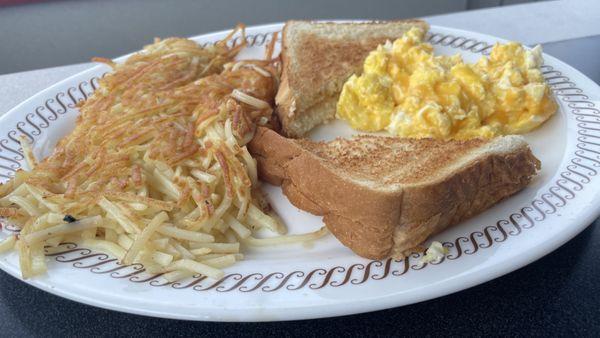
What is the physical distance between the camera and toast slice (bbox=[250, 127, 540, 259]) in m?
1.53

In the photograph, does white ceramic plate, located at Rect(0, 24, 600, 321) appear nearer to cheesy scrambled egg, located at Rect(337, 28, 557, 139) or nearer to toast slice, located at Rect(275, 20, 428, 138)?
cheesy scrambled egg, located at Rect(337, 28, 557, 139)

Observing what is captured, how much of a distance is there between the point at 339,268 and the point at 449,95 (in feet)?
3.10

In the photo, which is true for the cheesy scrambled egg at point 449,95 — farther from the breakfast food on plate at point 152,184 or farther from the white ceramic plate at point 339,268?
the breakfast food on plate at point 152,184

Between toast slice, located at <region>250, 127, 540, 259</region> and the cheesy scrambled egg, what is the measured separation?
0.22 meters

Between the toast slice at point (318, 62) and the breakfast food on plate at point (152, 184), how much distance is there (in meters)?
0.19

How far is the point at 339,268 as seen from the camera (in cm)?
148

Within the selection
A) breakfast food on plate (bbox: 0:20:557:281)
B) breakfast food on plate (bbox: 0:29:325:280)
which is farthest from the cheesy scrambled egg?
breakfast food on plate (bbox: 0:29:325:280)

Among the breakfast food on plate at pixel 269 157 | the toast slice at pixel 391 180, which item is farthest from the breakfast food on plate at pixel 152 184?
the toast slice at pixel 391 180

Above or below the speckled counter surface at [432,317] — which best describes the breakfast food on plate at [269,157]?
above

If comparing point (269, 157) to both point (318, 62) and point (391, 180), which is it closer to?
point (391, 180)

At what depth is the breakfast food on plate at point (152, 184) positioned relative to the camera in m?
1.55

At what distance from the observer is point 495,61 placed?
2.22 m

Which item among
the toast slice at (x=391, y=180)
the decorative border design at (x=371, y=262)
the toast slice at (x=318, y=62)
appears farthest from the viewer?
the toast slice at (x=318, y=62)

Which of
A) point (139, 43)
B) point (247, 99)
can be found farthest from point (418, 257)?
point (139, 43)
